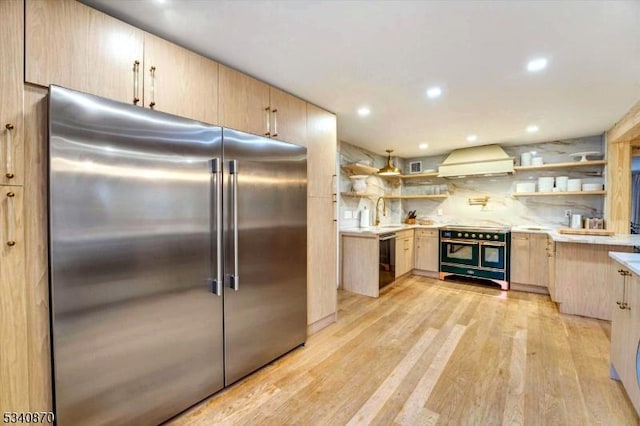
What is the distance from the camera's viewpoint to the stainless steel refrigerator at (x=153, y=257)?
128 centimetres

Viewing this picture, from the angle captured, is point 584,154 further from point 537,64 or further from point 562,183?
point 537,64

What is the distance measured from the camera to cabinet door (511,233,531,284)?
13.5ft

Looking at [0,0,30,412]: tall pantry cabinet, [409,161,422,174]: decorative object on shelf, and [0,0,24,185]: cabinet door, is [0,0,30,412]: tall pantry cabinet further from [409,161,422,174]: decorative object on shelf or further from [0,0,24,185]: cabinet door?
[409,161,422,174]: decorative object on shelf

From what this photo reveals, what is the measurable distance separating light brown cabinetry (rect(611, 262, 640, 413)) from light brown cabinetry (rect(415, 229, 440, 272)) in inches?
114

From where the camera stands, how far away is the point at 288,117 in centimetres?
251

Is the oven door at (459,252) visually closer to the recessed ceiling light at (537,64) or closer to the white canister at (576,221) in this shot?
the white canister at (576,221)

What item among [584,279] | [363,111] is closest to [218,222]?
[363,111]

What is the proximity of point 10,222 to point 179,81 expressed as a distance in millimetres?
1139

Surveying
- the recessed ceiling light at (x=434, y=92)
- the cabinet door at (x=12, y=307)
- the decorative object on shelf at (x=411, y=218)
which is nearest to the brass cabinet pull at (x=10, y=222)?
the cabinet door at (x=12, y=307)

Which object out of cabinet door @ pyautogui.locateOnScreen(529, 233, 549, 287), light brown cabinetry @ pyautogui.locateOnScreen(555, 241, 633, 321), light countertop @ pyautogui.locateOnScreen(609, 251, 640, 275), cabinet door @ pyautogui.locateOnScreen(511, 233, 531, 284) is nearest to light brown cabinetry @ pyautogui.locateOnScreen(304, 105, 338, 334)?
light countertop @ pyautogui.locateOnScreen(609, 251, 640, 275)

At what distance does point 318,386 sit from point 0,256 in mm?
1910

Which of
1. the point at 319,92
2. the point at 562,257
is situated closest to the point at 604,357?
the point at 562,257

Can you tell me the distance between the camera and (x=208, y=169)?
70.1 inches

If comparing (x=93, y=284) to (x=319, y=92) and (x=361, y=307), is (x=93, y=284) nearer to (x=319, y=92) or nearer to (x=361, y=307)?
(x=319, y=92)
